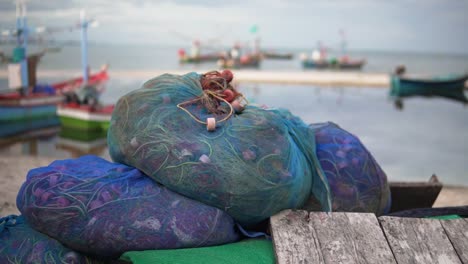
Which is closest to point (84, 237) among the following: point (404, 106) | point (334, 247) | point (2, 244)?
point (2, 244)

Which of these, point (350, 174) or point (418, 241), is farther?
point (350, 174)

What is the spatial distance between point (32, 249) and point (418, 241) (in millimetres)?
1639

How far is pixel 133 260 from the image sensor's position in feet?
6.84

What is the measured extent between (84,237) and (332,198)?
1264 mm

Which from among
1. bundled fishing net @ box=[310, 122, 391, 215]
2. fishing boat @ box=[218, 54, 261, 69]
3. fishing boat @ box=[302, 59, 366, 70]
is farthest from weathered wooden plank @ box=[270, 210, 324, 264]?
fishing boat @ box=[302, 59, 366, 70]

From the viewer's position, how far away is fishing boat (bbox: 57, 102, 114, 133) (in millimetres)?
14250

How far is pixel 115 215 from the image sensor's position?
7.38 ft

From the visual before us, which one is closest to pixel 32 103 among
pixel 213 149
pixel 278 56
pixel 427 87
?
pixel 213 149

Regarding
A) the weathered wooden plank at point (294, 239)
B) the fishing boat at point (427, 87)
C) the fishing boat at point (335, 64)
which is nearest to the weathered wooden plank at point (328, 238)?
the weathered wooden plank at point (294, 239)

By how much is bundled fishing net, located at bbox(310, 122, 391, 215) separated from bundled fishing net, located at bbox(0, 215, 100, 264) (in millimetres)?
1269

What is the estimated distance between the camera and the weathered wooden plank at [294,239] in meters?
2.00

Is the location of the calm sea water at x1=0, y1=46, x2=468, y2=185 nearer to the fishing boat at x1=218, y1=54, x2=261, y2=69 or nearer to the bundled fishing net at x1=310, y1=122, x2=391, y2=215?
the bundled fishing net at x1=310, y1=122, x2=391, y2=215

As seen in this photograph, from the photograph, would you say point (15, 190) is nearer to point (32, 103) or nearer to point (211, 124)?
point (211, 124)

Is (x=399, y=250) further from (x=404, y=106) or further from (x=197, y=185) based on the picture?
(x=404, y=106)
